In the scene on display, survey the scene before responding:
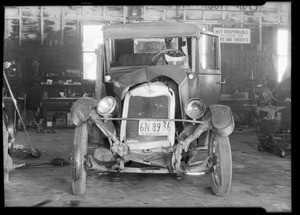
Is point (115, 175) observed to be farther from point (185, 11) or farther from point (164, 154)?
→ point (185, 11)

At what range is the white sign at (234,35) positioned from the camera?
12.1 meters

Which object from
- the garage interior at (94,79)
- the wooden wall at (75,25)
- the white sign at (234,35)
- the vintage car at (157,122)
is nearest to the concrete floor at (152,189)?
the garage interior at (94,79)

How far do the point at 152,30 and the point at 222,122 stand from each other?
1.69 meters

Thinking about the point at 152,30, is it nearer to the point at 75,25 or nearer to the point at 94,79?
the point at 94,79

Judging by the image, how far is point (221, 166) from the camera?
380 cm

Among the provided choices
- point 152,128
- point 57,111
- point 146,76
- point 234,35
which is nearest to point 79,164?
point 152,128

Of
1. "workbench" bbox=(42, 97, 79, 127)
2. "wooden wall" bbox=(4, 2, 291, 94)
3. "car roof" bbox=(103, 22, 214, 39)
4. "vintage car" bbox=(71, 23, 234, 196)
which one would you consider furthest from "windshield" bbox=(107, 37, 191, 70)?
"wooden wall" bbox=(4, 2, 291, 94)

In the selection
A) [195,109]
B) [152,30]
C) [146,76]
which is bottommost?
[195,109]

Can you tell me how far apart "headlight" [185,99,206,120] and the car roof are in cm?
117

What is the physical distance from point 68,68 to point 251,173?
8.42m

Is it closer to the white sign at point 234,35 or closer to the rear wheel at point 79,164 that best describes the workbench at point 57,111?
the white sign at point 234,35

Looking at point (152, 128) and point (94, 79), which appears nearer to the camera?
point (152, 128)

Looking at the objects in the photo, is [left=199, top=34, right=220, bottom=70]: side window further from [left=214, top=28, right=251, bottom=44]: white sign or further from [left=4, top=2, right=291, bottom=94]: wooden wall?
[left=4, top=2, right=291, bottom=94]: wooden wall
